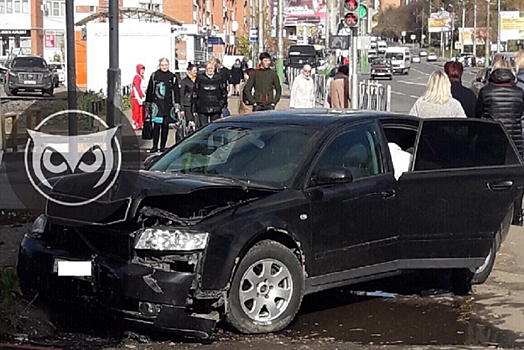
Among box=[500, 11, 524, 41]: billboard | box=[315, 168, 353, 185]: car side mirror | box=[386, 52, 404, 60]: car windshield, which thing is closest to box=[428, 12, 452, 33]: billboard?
box=[500, 11, 524, 41]: billboard

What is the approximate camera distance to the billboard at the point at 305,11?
9406cm

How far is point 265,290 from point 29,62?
121 ft

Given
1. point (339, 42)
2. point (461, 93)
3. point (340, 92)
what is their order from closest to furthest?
1. point (461, 93)
2. point (340, 92)
3. point (339, 42)

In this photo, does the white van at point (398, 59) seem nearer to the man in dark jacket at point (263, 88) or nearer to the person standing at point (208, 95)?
the man in dark jacket at point (263, 88)

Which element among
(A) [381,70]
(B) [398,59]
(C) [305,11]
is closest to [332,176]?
(A) [381,70]

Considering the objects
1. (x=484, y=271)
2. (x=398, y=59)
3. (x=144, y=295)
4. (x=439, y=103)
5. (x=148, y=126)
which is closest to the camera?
(x=144, y=295)

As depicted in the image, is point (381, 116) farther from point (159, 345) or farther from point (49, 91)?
point (49, 91)

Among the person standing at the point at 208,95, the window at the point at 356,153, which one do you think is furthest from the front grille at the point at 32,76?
the window at the point at 356,153

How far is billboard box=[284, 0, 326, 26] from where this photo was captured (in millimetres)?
94062

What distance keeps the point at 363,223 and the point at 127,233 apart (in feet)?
6.35

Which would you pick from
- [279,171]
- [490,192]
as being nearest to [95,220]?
[279,171]

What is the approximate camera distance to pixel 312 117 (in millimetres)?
7988

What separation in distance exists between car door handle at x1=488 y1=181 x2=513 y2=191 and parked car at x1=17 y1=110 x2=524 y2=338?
0.01m

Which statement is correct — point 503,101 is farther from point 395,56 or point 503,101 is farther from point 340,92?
point 395,56
